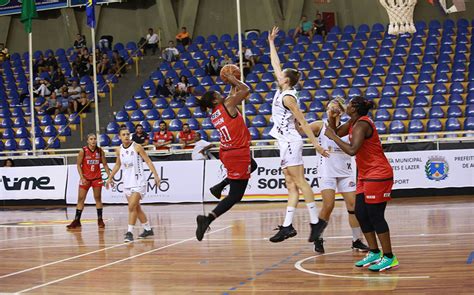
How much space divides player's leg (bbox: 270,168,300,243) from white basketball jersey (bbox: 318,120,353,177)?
625mm

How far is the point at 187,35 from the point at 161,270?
23.6 metres

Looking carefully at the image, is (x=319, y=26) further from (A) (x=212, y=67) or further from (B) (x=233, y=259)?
(B) (x=233, y=259)

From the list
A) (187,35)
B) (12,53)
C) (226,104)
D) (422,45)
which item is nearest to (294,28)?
(187,35)

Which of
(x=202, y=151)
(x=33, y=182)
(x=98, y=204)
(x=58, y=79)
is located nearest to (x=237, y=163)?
(x=98, y=204)

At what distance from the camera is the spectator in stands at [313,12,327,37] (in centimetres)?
3028

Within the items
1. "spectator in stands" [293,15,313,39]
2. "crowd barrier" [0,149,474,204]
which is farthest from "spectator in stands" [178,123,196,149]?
"spectator in stands" [293,15,313,39]

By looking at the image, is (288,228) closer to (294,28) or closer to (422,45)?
(422,45)

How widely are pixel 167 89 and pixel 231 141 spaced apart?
18981 mm

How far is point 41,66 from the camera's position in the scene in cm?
3362

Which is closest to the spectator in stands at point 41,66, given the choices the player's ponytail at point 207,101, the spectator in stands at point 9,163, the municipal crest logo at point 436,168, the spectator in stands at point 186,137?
the spectator in stands at point 9,163

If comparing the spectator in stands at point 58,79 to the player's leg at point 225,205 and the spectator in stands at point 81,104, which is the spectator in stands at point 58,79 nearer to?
the spectator in stands at point 81,104

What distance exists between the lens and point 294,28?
108 feet

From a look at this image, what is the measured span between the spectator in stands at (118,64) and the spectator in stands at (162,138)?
7817 mm

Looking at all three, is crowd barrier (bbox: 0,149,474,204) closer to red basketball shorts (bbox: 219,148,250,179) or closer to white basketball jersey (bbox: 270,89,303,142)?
red basketball shorts (bbox: 219,148,250,179)
